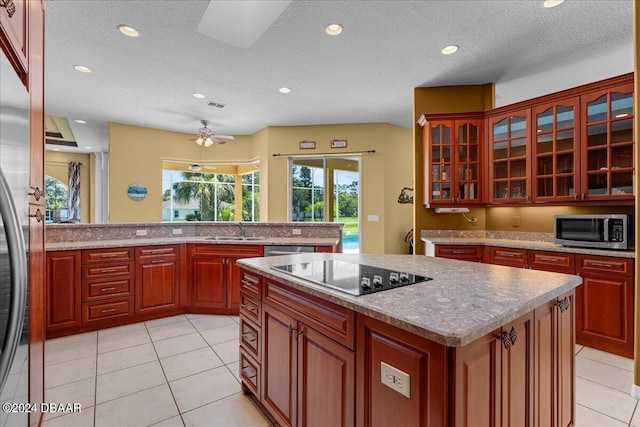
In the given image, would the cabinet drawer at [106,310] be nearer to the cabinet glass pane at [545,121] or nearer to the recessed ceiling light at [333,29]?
the recessed ceiling light at [333,29]

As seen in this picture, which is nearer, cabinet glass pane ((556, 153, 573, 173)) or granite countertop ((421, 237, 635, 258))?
granite countertop ((421, 237, 635, 258))

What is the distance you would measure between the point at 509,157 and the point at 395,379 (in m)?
3.44

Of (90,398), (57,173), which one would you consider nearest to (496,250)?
(90,398)

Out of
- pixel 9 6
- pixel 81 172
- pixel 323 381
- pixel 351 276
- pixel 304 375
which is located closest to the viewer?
pixel 9 6

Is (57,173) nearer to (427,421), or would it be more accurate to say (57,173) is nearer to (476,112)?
(476,112)

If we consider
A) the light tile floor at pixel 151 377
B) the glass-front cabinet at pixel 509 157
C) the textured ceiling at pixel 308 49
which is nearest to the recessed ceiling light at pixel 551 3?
the textured ceiling at pixel 308 49

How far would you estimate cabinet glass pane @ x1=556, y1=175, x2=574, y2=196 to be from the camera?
10.6 ft

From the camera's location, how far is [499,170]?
372 centimetres

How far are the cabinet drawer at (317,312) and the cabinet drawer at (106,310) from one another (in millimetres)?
→ 2465

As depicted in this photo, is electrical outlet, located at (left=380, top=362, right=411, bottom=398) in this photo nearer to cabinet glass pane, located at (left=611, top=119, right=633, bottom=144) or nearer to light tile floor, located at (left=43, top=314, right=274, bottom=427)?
light tile floor, located at (left=43, top=314, right=274, bottom=427)

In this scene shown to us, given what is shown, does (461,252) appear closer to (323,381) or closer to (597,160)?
(597,160)

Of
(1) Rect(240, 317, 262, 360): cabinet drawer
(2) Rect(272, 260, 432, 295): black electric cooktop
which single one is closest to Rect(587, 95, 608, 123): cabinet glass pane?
(2) Rect(272, 260, 432, 295): black electric cooktop

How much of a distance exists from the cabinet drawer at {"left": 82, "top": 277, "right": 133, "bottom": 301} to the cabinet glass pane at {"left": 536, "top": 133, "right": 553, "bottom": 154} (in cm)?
466

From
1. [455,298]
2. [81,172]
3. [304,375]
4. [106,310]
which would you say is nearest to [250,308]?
[304,375]
